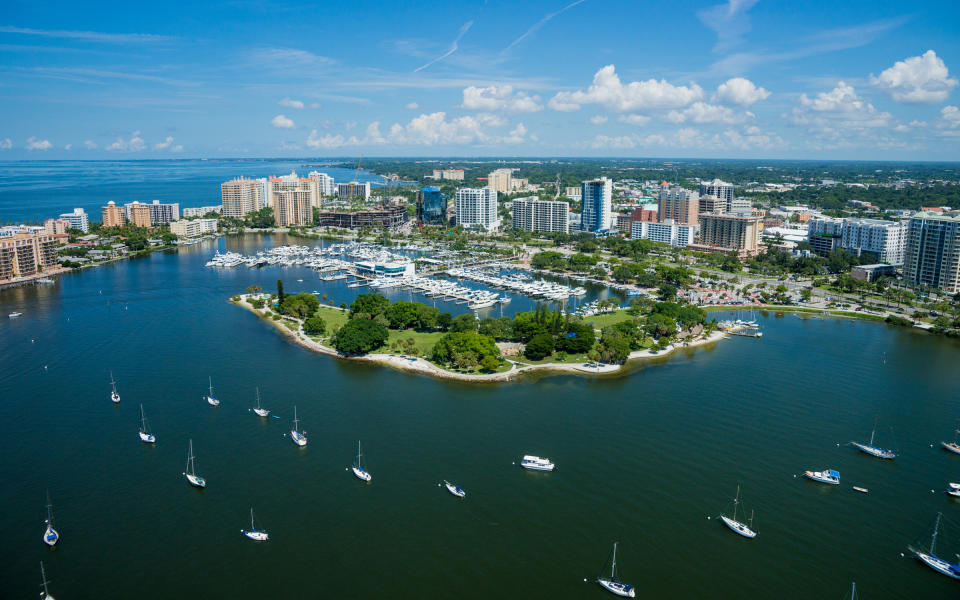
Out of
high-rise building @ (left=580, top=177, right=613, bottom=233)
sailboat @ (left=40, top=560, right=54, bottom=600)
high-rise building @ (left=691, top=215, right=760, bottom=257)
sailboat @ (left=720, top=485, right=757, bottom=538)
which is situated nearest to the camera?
sailboat @ (left=40, top=560, right=54, bottom=600)

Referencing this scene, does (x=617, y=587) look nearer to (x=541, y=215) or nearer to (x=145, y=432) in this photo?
(x=145, y=432)

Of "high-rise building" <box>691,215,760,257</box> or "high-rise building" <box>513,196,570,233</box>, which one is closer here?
"high-rise building" <box>691,215,760,257</box>

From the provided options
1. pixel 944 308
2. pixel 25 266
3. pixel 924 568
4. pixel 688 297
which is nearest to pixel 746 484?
pixel 924 568

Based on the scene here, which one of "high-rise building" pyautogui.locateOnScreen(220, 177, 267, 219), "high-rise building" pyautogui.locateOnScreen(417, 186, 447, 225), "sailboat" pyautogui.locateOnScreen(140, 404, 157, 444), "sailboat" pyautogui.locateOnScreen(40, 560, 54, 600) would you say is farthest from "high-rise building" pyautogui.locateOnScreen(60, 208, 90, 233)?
"sailboat" pyautogui.locateOnScreen(40, 560, 54, 600)

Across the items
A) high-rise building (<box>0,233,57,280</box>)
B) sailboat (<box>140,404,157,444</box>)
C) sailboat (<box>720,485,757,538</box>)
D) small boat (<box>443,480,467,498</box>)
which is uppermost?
high-rise building (<box>0,233,57,280</box>)

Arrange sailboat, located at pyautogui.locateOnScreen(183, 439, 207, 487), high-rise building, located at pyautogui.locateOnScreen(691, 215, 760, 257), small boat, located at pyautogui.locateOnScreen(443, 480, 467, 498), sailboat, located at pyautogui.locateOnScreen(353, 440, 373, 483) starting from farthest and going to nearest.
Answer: high-rise building, located at pyautogui.locateOnScreen(691, 215, 760, 257) → sailboat, located at pyautogui.locateOnScreen(353, 440, 373, 483) → sailboat, located at pyautogui.locateOnScreen(183, 439, 207, 487) → small boat, located at pyautogui.locateOnScreen(443, 480, 467, 498)

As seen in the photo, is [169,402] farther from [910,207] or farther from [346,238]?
[910,207]

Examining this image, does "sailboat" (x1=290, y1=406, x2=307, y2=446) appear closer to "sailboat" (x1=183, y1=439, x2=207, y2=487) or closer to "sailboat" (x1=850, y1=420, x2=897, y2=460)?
"sailboat" (x1=183, y1=439, x2=207, y2=487)
